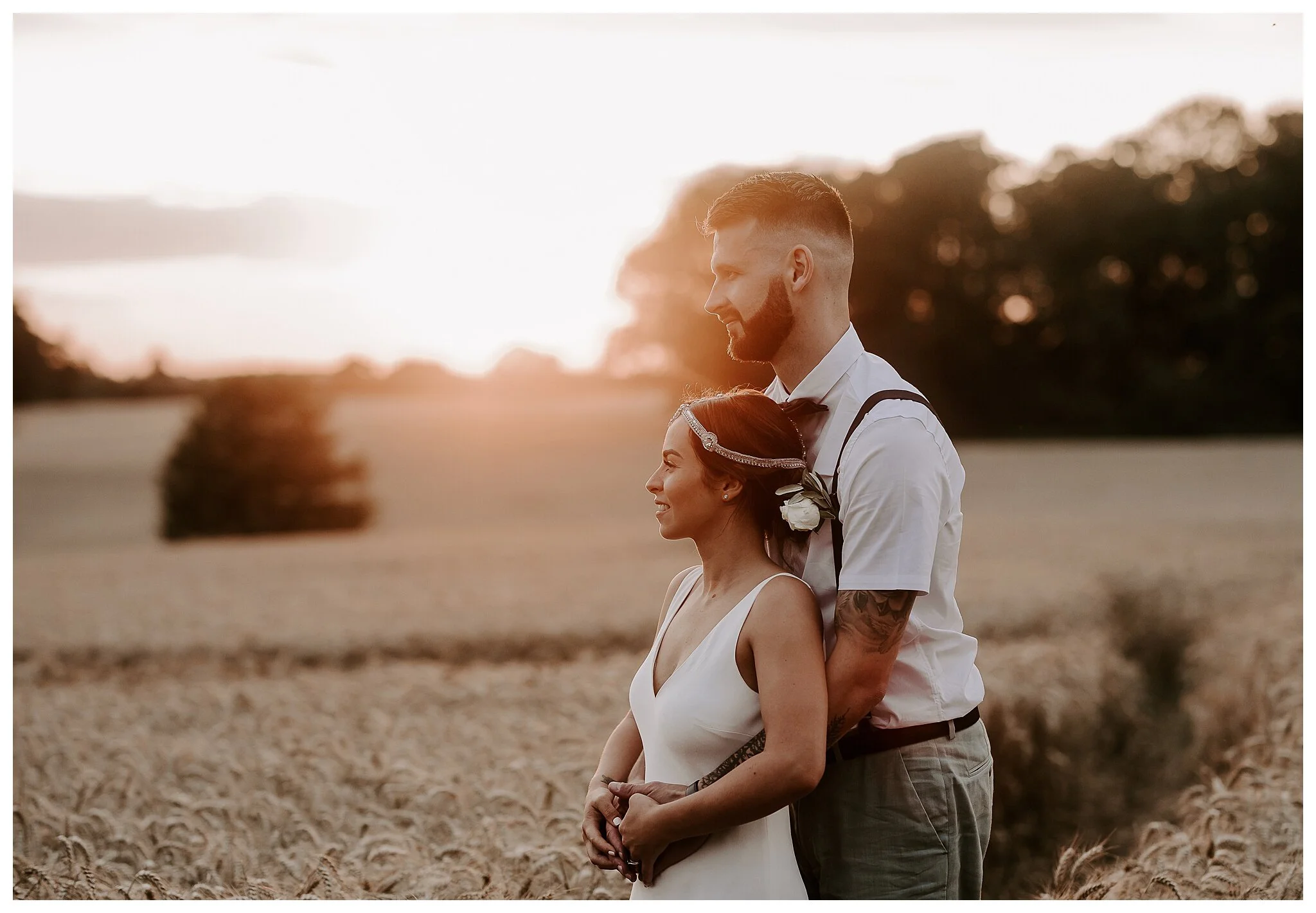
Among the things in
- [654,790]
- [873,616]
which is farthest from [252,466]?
[873,616]

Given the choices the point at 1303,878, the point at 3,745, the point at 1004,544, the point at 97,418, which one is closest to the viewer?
the point at 1303,878

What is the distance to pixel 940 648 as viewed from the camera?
329 cm

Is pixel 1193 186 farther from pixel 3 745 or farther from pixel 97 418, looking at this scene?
pixel 97 418

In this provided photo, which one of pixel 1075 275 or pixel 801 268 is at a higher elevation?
pixel 1075 275

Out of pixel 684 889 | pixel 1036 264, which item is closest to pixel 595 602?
pixel 684 889

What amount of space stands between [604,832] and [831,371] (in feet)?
4.89

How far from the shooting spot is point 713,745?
3152 mm

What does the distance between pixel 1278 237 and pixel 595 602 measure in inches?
1270

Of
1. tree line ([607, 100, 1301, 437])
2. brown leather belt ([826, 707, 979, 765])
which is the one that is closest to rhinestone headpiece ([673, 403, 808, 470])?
brown leather belt ([826, 707, 979, 765])

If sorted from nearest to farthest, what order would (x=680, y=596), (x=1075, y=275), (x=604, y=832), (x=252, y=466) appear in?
(x=604, y=832) < (x=680, y=596) < (x=252, y=466) < (x=1075, y=275)

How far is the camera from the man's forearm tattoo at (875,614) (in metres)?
2.99

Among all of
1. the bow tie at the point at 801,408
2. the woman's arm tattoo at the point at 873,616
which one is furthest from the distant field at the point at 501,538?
the woman's arm tattoo at the point at 873,616

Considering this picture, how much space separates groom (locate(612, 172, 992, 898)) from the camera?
3.18 metres

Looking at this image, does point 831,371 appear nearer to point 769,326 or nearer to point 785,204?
point 769,326
